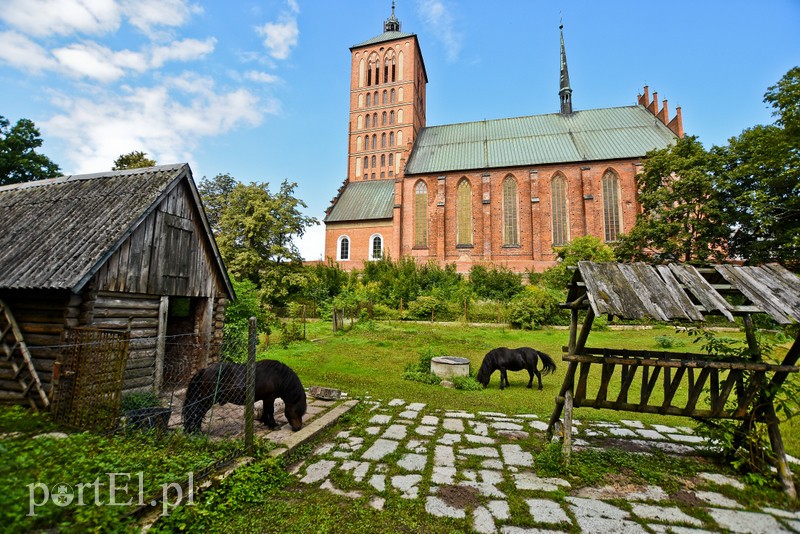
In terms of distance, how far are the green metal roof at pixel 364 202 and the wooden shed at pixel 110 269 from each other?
27.1 m

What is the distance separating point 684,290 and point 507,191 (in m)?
29.9

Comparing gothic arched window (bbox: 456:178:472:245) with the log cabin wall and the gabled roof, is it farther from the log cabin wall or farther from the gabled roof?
the log cabin wall

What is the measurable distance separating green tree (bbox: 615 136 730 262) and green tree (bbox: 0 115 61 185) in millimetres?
38928

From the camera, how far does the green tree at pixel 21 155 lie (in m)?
22.0

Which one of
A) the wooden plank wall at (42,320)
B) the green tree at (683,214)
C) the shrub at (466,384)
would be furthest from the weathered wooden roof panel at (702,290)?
the green tree at (683,214)

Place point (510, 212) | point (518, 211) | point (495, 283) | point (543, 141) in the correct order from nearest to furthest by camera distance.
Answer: point (495, 283) → point (518, 211) → point (510, 212) → point (543, 141)

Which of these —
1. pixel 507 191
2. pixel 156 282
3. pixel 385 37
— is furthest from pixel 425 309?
pixel 385 37

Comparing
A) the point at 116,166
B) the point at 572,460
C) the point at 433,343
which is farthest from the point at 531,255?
the point at 116,166

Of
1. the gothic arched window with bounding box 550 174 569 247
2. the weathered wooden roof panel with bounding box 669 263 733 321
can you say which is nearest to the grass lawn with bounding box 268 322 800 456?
the weathered wooden roof panel with bounding box 669 263 733 321

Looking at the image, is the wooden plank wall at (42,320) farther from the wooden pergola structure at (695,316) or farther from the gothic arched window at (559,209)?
the gothic arched window at (559,209)

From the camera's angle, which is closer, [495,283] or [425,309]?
[425,309]

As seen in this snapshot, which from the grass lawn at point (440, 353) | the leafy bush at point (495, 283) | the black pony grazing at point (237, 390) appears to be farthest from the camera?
the leafy bush at point (495, 283)

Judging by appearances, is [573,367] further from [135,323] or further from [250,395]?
[135,323]

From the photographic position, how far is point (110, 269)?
6.74 meters
